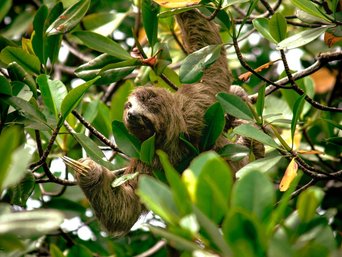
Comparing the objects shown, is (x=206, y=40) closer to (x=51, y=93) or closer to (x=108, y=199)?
(x=108, y=199)

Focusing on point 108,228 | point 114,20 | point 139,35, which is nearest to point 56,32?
point 108,228

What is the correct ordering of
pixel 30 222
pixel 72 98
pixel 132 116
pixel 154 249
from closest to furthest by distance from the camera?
pixel 30 222
pixel 72 98
pixel 132 116
pixel 154 249

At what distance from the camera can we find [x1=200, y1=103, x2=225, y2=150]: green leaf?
11.8 feet

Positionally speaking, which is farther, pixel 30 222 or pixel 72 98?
pixel 72 98

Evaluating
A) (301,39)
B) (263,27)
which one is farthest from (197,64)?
(301,39)

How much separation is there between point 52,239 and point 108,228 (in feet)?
3.30

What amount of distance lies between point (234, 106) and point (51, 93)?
34.6 inches

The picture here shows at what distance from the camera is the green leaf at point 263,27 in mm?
3496

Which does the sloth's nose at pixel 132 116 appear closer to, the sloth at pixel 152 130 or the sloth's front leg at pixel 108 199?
the sloth at pixel 152 130

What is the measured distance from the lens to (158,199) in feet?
6.44

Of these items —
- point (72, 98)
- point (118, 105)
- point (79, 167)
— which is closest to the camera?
point (72, 98)

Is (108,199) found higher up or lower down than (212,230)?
lower down

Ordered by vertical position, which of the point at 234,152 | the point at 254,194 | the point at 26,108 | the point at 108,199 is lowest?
the point at 108,199

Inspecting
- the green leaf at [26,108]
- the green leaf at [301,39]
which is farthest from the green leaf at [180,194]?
the green leaf at [301,39]
